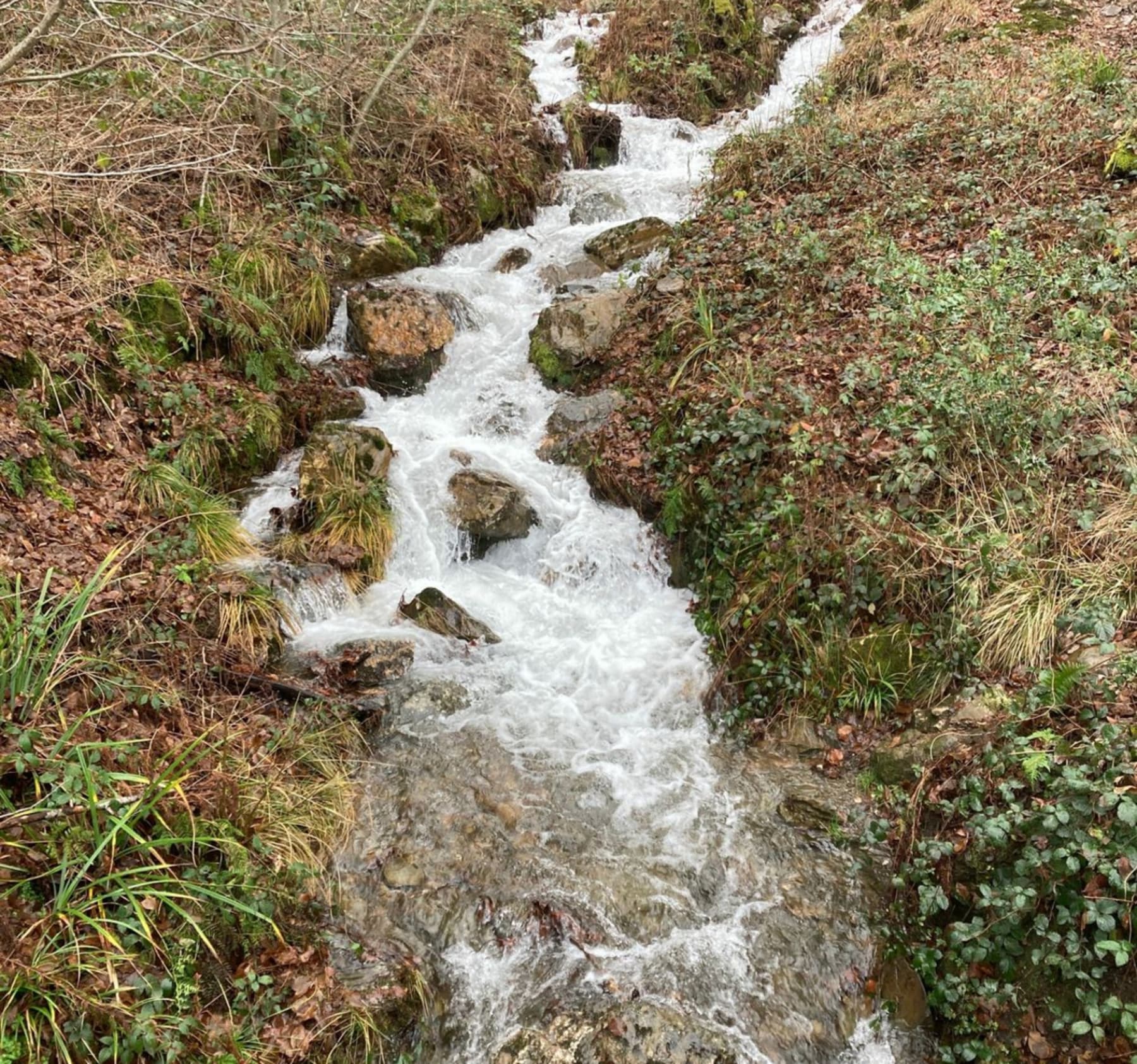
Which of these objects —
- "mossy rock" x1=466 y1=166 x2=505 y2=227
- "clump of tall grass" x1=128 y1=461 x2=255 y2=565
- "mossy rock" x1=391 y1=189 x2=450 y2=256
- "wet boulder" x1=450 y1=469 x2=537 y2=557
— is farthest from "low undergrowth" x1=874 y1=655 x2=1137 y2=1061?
"mossy rock" x1=466 y1=166 x2=505 y2=227

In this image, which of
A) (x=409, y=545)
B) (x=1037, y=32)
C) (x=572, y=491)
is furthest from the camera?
(x=1037, y=32)

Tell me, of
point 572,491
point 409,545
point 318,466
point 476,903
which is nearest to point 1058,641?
point 476,903

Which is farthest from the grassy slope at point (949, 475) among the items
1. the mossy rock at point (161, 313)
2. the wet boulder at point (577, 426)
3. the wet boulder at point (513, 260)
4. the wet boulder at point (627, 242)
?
the mossy rock at point (161, 313)

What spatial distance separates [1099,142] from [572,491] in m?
6.82

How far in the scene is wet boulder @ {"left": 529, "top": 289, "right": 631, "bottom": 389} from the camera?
832 cm

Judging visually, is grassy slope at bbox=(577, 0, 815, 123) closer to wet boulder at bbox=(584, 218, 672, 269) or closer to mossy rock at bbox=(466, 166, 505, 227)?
mossy rock at bbox=(466, 166, 505, 227)

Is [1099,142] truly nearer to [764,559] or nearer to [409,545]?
[764,559]

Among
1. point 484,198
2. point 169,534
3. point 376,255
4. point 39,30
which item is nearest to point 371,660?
point 169,534

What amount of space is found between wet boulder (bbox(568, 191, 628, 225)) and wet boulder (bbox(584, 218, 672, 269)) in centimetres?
128

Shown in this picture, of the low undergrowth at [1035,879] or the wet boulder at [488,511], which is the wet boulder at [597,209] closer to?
the wet boulder at [488,511]

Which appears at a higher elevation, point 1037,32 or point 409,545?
point 1037,32

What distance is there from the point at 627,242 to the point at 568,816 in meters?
8.20

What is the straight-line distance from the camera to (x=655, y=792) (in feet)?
15.5

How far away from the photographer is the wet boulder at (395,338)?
8.30 meters
